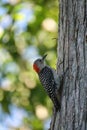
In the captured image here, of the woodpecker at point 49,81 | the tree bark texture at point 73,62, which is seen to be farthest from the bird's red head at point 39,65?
the tree bark texture at point 73,62

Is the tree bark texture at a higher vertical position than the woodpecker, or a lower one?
higher

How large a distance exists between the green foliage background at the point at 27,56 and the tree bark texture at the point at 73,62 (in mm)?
3716

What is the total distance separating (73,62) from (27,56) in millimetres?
5556

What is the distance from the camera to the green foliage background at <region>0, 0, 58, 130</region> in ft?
38.5

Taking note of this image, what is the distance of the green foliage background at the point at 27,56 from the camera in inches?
463

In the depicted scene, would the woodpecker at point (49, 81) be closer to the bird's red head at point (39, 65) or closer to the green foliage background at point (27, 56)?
the bird's red head at point (39, 65)

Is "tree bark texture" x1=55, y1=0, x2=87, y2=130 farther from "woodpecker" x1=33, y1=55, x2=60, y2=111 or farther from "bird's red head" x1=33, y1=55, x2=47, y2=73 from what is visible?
"bird's red head" x1=33, y1=55, x2=47, y2=73

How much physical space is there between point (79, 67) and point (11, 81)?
4.96 metres

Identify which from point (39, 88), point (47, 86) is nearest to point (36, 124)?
point (39, 88)

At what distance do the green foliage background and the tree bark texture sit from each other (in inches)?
146

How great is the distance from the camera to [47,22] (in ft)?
39.4

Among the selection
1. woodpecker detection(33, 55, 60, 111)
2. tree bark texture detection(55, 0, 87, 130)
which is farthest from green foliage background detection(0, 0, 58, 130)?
tree bark texture detection(55, 0, 87, 130)

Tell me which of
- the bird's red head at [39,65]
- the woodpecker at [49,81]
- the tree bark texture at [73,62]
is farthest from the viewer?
the bird's red head at [39,65]

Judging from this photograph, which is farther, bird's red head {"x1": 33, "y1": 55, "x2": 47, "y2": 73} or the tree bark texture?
bird's red head {"x1": 33, "y1": 55, "x2": 47, "y2": 73}
